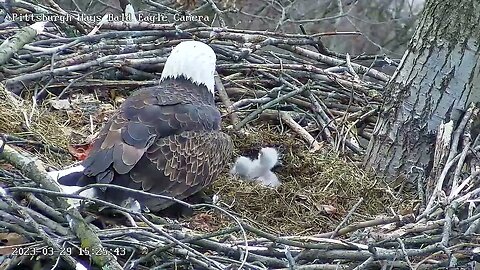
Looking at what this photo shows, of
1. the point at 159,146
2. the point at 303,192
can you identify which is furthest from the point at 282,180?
the point at 159,146

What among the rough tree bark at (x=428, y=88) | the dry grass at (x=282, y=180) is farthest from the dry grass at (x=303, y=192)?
the rough tree bark at (x=428, y=88)

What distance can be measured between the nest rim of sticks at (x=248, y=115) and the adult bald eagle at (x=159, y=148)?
25 centimetres

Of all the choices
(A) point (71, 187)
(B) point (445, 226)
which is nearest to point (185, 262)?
(A) point (71, 187)

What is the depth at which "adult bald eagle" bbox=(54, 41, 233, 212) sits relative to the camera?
11.9 feet

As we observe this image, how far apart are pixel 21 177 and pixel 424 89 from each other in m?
2.09

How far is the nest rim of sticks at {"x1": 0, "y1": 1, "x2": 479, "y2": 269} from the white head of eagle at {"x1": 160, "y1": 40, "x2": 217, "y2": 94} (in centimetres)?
32

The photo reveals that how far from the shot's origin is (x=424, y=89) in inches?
170

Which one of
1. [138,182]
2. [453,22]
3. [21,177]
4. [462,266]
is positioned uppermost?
[453,22]

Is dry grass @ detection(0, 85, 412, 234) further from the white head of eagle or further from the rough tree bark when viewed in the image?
the white head of eagle

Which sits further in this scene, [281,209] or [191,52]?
[191,52]


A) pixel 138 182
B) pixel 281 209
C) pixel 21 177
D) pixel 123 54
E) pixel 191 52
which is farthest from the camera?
pixel 123 54

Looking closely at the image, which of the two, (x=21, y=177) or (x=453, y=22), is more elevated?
(x=453, y=22)

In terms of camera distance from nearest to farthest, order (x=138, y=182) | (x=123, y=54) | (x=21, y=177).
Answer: (x=21, y=177) < (x=138, y=182) < (x=123, y=54)

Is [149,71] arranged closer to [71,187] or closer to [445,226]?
[71,187]
